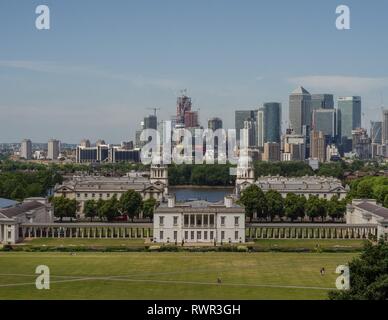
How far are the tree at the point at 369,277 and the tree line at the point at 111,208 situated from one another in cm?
3584

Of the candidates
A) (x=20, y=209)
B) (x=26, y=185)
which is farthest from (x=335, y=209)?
(x=26, y=185)

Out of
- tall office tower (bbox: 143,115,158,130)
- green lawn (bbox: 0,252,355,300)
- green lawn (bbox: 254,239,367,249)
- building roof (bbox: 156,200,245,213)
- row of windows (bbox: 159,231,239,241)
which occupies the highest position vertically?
tall office tower (bbox: 143,115,158,130)

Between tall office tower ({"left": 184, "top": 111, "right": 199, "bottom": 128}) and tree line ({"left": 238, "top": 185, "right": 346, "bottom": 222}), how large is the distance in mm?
129726

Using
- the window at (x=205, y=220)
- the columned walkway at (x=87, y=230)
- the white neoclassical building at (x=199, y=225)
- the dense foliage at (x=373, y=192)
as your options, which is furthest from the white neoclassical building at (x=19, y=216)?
the dense foliage at (x=373, y=192)

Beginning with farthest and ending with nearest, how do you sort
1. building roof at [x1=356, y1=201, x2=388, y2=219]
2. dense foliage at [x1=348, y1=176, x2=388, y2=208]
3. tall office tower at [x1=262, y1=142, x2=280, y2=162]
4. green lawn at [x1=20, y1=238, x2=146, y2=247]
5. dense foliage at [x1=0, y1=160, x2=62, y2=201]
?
tall office tower at [x1=262, y1=142, x2=280, y2=162], dense foliage at [x1=0, y1=160, x2=62, y2=201], dense foliage at [x1=348, y1=176, x2=388, y2=208], building roof at [x1=356, y1=201, x2=388, y2=219], green lawn at [x1=20, y1=238, x2=146, y2=247]

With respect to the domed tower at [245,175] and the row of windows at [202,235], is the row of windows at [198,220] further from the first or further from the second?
the domed tower at [245,175]

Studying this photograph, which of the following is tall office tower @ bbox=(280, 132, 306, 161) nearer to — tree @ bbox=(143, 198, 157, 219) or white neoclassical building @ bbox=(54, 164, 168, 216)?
white neoclassical building @ bbox=(54, 164, 168, 216)

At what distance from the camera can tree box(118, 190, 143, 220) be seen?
2327 inches

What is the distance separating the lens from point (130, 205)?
194 ft

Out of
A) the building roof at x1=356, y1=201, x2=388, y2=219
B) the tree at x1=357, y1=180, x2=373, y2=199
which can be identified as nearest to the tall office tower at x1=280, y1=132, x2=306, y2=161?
the tree at x1=357, y1=180, x2=373, y2=199

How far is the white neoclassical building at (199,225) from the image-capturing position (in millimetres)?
48531

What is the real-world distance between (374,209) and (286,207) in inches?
344
